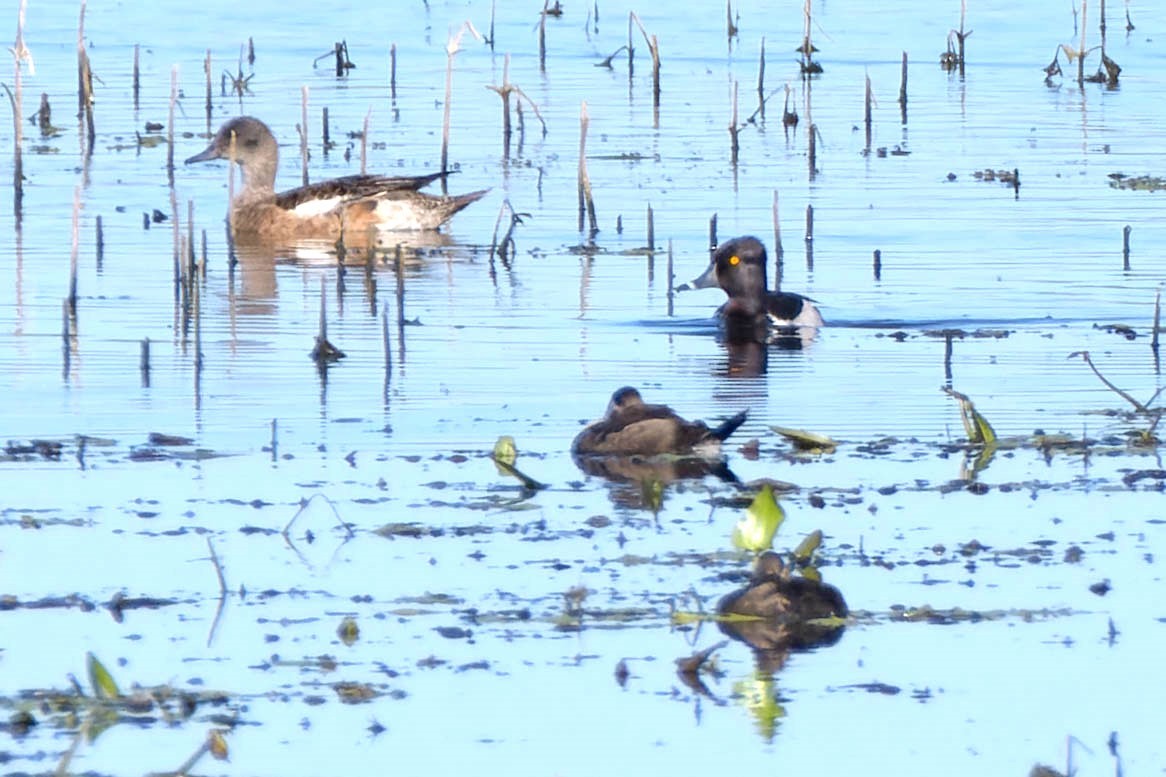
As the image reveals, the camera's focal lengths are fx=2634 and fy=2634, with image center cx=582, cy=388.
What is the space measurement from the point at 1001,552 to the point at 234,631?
256cm

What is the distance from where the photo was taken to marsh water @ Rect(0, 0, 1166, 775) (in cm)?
688

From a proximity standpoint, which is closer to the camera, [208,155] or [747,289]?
[747,289]

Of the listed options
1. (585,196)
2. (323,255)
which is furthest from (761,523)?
(323,255)

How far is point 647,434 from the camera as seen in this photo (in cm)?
1016

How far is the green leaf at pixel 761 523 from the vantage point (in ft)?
27.2

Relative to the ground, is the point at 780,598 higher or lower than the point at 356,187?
lower

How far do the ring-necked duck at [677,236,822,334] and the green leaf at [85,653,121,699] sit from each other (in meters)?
7.80

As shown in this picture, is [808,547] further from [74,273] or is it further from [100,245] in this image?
[100,245]

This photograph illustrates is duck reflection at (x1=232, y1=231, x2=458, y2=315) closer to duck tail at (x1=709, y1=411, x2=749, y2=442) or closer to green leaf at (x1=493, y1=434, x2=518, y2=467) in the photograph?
green leaf at (x1=493, y1=434, x2=518, y2=467)

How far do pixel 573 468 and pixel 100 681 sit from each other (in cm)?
366

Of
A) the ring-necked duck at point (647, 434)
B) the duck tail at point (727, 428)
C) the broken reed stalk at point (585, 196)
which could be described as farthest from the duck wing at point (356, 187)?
the duck tail at point (727, 428)

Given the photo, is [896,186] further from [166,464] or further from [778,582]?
[778,582]

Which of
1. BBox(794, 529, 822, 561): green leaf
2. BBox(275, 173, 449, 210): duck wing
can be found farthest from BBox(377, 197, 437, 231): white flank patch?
BBox(794, 529, 822, 561): green leaf

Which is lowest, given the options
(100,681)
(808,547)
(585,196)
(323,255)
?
(100,681)
